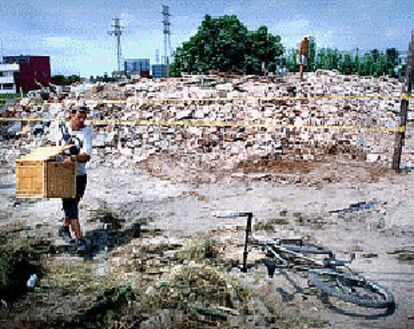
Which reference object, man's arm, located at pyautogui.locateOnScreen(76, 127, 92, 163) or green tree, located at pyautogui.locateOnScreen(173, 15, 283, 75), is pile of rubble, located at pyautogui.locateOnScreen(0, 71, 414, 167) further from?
green tree, located at pyautogui.locateOnScreen(173, 15, 283, 75)

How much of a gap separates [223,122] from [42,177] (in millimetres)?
8669

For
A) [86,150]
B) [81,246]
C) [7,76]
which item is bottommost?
[81,246]

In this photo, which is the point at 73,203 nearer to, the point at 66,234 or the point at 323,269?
the point at 66,234

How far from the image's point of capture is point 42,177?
4.92m

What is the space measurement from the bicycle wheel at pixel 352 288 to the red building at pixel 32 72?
56.2 meters

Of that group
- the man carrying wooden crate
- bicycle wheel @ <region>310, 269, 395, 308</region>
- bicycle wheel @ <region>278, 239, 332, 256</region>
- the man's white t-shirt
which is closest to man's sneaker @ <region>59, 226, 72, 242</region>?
the man carrying wooden crate

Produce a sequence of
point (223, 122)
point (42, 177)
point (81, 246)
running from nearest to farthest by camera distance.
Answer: point (42, 177)
point (81, 246)
point (223, 122)

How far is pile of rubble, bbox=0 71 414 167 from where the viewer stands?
11.4 m

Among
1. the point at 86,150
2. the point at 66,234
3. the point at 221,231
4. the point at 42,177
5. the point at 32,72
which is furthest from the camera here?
the point at 32,72

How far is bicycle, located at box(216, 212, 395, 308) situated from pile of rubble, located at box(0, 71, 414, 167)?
5.23m

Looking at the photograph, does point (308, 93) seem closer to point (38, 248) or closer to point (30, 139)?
point (30, 139)

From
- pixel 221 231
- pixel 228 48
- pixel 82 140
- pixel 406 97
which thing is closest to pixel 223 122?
pixel 406 97

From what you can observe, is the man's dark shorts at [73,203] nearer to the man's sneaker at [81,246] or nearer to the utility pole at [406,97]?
the man's sneaker at [81,246]

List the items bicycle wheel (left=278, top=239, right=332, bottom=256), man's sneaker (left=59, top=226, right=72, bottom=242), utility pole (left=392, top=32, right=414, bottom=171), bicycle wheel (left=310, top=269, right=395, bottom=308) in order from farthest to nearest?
1. utility pole (left=392, top=32, right=414, bottom=171)
2. man's sneaker (left=59, top=226, right=72, bottom=242)
3. bicycle wheel (left=278, top=239, right=332, bottom=256)
4. bicycle wheel (left=310, top=269, right=395, bottom=308)
